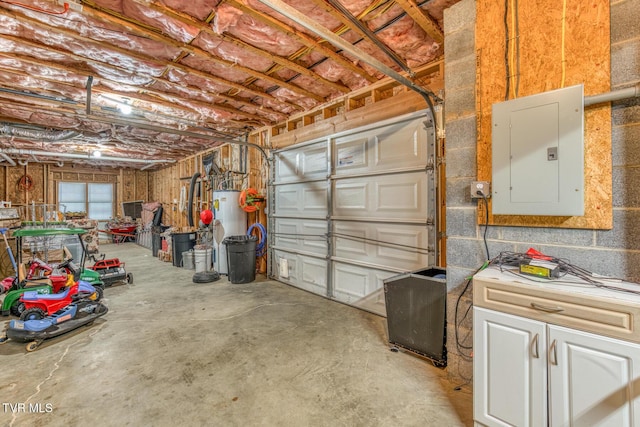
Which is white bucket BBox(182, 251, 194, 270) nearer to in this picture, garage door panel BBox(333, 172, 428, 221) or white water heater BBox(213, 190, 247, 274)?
white water heater BBox(213, 190, 247, 274)

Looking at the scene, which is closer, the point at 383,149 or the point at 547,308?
the point at 547,308

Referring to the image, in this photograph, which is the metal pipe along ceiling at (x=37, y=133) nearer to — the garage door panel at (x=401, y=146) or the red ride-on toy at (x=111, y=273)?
the red ride-on toy at (x=111, y=273)

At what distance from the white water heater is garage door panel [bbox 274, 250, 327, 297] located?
103 cm

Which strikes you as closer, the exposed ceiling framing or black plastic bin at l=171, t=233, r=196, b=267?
the exposed ceiling framing

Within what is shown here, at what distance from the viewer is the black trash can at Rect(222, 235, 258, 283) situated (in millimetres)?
4857

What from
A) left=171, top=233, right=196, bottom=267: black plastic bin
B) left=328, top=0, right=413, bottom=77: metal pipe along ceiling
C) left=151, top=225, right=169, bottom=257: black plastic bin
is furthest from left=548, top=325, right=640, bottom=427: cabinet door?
left=151, top=225, right=169, bottom=257: black plastic bin

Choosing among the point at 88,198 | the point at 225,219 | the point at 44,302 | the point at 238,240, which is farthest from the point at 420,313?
the point at 88,198

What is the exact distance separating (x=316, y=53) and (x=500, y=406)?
3350 mm

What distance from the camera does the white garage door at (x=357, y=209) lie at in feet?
10.2

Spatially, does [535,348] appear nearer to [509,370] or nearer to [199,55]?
[509,370]

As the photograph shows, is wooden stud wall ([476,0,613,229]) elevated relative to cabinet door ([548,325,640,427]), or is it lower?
elevated

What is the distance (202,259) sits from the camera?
5531 millimetres

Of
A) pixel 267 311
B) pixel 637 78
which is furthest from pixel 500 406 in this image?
pixel 267 311

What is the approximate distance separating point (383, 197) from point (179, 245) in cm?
497
